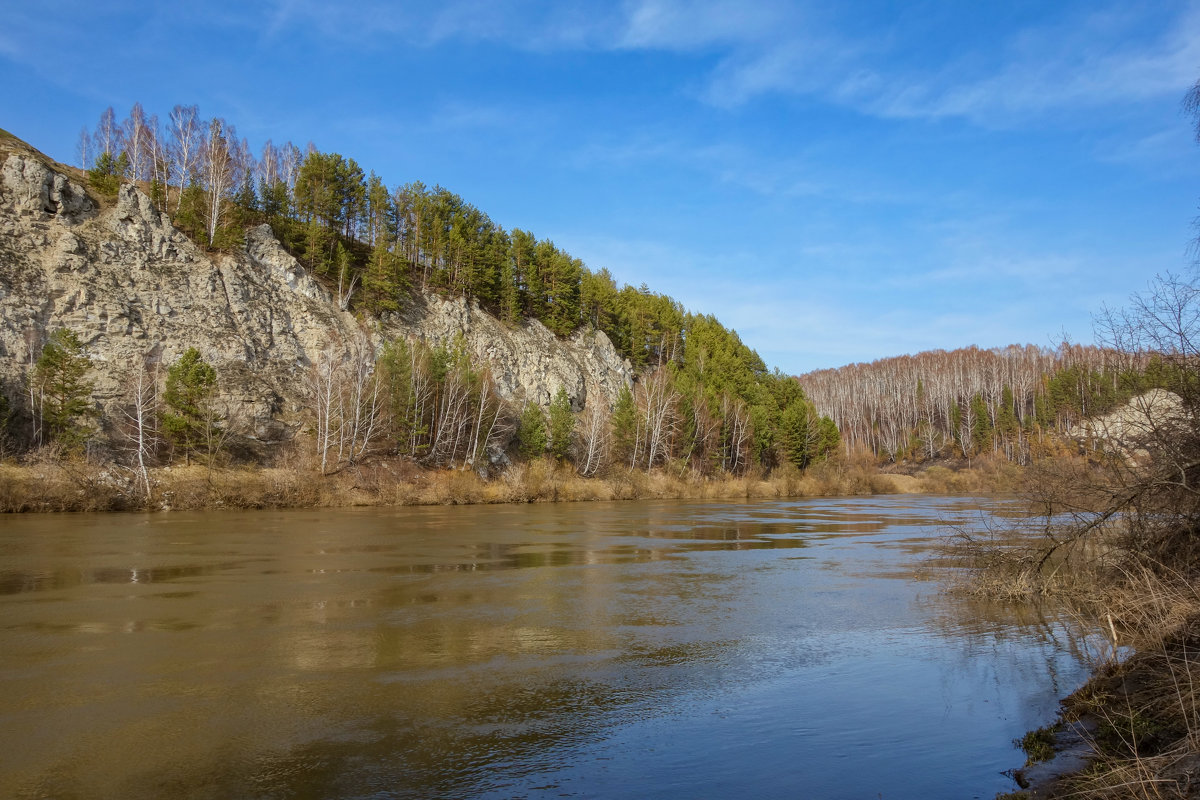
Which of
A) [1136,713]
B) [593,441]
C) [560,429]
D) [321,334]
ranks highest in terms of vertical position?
[321,334]

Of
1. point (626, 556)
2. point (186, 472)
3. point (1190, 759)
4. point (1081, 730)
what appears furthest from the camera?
point (186, 472)

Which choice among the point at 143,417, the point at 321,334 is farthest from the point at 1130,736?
the point at 321,334

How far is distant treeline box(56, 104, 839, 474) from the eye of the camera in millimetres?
58688

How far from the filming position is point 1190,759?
17.6 feet

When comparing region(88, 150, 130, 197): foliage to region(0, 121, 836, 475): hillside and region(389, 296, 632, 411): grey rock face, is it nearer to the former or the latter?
region(0, 121, 836, 475): hillside

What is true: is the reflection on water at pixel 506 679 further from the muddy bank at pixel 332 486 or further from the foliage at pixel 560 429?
the foliage at pixel 560 429

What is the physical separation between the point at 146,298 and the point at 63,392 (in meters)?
14.8

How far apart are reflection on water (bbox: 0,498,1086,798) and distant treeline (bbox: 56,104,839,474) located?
110ft

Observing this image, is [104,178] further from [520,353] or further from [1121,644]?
[1121,644]

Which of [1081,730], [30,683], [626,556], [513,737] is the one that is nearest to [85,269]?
[626,556]

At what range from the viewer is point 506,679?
9.45m

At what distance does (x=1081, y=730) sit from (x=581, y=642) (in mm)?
6488

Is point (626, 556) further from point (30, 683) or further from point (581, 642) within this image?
point (30, 683)

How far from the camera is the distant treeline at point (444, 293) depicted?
5869cm
